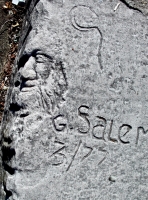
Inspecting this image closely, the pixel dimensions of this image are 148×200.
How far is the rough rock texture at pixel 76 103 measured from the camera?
1.49m

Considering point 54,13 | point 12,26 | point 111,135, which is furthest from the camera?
point 12,26

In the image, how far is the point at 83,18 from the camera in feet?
4.97

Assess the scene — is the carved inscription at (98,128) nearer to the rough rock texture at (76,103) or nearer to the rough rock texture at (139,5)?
the rough rock texture at (76,103)

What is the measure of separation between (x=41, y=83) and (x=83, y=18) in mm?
294

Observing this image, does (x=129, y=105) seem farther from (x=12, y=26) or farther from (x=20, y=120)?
(x=12, y=26)

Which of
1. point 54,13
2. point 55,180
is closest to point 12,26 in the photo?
point 54,13

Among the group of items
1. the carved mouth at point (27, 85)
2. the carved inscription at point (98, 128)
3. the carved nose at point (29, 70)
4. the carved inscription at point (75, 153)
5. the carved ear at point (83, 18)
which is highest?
the carved ear at point (83, 18)

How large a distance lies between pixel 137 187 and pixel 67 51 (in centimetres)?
64

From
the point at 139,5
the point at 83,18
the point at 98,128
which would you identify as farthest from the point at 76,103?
the point at 139,5

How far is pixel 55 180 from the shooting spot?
1545mm

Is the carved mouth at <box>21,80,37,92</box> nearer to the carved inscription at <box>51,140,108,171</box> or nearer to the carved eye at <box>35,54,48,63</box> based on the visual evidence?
the carved eye at <box>35,54,48,63</box>

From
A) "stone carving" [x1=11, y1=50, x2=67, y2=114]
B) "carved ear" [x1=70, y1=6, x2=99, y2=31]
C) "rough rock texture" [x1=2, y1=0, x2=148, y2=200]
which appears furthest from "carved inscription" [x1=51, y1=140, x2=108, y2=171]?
"carved ear" [x1=70, y1=6, x2=99, y2=31]

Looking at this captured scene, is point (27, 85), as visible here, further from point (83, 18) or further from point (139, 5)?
point (139, 5)

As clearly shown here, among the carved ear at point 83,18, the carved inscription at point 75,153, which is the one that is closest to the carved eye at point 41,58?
the carved ear at point 83,18
